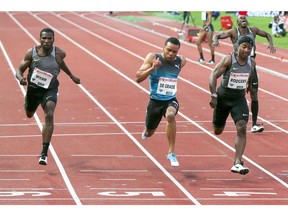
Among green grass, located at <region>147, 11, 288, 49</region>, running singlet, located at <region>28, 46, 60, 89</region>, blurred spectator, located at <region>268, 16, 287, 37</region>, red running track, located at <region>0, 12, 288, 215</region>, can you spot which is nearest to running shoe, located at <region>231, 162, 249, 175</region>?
red running track, located at <region>0, 12, 288, 215</region>

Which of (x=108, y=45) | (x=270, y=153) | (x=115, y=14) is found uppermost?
(x=270, y=153)

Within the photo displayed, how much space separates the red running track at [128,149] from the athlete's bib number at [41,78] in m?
1.26

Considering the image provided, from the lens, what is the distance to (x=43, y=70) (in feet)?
48.3

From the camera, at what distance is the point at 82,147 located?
16.9 m

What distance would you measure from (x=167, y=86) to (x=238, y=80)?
3.33ft

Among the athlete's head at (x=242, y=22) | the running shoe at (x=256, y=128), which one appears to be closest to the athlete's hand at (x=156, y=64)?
the athlete's head at (x=242, y=22)

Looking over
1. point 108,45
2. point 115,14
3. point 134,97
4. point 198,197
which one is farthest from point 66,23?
point 198,197

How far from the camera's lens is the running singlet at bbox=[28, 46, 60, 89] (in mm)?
14727

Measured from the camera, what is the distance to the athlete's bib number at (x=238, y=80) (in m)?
14.1

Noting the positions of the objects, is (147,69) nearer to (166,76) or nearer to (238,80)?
(166,76)

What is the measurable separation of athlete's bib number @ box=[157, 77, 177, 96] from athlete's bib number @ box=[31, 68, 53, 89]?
171 cm

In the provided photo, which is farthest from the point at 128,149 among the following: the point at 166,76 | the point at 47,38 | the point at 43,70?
the point at 47,38
